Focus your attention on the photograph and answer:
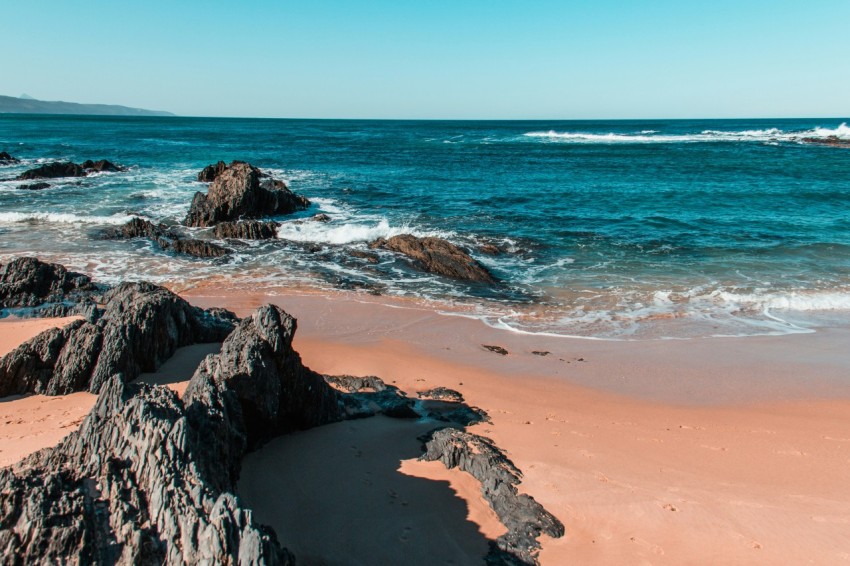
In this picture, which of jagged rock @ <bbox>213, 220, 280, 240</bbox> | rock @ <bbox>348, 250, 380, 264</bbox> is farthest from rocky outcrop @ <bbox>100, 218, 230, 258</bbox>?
rock @ <bbox>348, 250, 380, 264</bbox>

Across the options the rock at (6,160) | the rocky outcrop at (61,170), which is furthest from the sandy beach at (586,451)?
the rock at (6,160)

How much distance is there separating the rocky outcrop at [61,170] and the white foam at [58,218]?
1102 centimetres

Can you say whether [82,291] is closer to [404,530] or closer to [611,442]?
[404,530]

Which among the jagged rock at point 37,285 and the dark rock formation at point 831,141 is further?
the dark rock formation at point 831,141

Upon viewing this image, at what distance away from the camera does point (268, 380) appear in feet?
18.7

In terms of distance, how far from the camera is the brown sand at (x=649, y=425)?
16.2 feet

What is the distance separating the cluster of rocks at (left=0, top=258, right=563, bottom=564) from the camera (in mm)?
3420

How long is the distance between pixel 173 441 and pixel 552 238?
16024 millimetres

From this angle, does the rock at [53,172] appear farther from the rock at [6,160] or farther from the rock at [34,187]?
the rock at [6,160]

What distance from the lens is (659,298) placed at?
41.9ft

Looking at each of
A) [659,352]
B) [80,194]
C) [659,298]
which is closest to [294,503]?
[659,352]

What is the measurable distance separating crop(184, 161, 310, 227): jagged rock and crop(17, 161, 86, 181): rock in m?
15.3

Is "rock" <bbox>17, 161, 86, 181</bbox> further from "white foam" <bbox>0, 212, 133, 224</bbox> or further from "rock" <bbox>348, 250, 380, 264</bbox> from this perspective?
"rock" <bbox>348, 250, 380, 264</bbox>

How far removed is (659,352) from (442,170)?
94.4 feet
